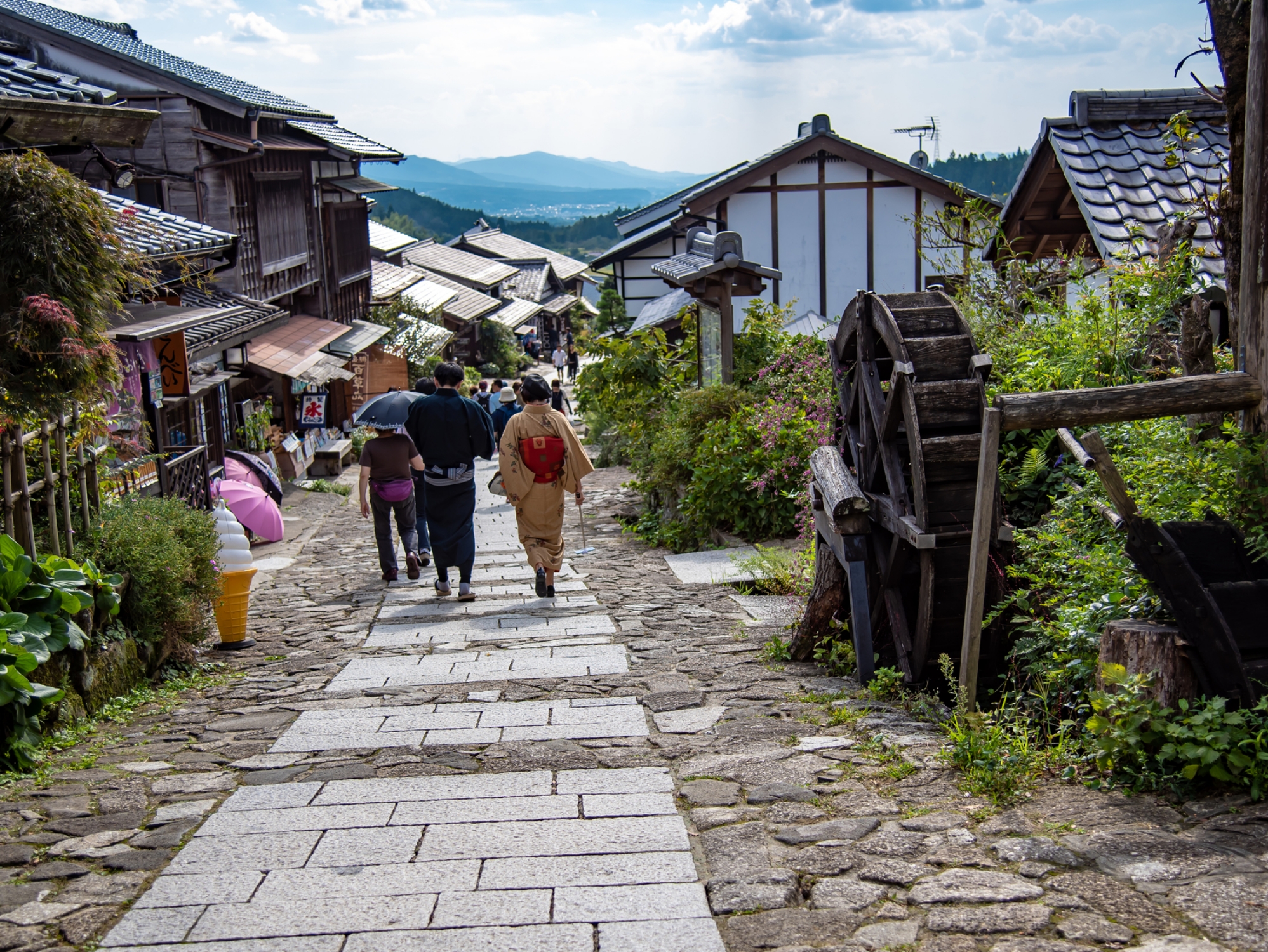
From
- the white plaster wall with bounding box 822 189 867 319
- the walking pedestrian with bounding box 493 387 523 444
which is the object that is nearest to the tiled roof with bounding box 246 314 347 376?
the walking pedestrian with bounding box 493 387 523 444

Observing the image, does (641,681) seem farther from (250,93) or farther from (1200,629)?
(250,93)

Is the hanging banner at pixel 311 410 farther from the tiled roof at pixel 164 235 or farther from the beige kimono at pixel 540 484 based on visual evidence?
the beige kimono at pixel 540 484

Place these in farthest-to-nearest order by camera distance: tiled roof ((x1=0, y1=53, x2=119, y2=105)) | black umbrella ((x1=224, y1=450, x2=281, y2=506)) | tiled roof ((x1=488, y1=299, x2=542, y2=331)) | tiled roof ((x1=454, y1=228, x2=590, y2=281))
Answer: tiled roof ((x1=454, y1=228, x2=590, y2=281)) < tiled roof ((x1=488, y1=299, x2=542, y2=331)) < black umbrella ((x1=224, y1=450, x2=281, y2=506)) < tiled roof ((x1=0, y1=53, x2=119, y2=105))

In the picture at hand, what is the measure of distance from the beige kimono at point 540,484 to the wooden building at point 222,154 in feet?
13.5

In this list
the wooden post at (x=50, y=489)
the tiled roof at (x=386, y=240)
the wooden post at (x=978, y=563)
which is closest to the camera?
the wooden post at (x=978, y=563)

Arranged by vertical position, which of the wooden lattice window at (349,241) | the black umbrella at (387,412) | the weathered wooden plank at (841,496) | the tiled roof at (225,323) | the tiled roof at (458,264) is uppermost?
the tiled roof at (458,264)

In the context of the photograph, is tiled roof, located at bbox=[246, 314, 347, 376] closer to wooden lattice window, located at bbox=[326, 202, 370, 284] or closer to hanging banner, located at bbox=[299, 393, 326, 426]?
hanging banner, located at bbox=[299, 393, 326, 426]

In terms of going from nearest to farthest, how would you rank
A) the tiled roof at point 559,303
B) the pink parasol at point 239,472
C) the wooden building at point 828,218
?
the pink parasol at point 239,472
the wooden building at point 828,218
the tiled roof at point 559,303

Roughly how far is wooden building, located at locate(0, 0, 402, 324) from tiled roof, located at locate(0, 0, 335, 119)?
0.11 feet

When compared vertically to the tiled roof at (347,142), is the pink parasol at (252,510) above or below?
below

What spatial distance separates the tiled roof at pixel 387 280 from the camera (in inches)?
1362

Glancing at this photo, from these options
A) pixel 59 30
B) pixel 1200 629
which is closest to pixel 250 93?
pixel 59 30

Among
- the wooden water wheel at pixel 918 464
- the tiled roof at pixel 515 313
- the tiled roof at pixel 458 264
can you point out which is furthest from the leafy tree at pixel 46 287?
the tiled roof at pixel 458 264

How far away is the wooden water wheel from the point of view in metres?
6.40
